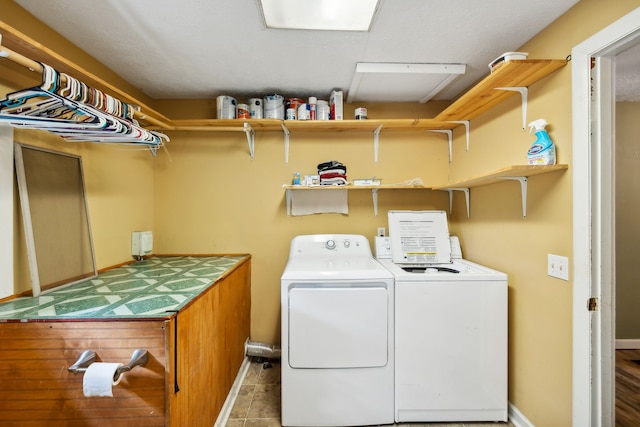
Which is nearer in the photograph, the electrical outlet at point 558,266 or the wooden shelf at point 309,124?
the electrical outlet at point 558,266

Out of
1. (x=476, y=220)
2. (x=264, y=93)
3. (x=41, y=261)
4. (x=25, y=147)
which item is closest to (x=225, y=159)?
(x=264, y=93)

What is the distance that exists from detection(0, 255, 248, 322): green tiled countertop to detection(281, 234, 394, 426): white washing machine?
0.58 meters

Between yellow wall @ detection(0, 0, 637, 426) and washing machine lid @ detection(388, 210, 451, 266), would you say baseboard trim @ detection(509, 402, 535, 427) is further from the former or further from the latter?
washing machine lid @ detection(388, 210, 451, 266)

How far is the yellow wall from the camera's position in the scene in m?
1.31

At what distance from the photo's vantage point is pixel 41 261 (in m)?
1.28

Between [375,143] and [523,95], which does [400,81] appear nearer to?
[375,143]

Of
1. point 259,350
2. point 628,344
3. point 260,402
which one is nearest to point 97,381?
point 260,402

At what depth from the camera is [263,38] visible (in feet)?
4.87

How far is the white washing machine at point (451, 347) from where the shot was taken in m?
1.56

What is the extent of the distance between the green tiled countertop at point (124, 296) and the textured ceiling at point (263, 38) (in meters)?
1.45

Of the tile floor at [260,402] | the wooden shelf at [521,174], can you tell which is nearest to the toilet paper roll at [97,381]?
the tile floor at [260,402]

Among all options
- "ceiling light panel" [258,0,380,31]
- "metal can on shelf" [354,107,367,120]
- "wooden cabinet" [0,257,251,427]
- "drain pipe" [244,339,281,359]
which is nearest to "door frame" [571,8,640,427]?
"ceiling light panel" [258,0,380,31]

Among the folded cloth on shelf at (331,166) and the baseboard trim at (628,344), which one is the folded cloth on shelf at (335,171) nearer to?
the folded cloth on shelf at (331,166)

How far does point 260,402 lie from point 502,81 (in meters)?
2.60
